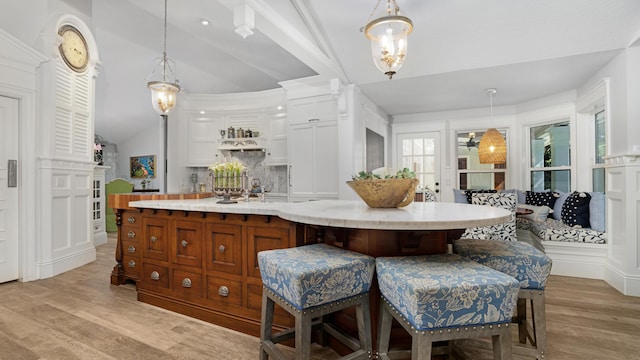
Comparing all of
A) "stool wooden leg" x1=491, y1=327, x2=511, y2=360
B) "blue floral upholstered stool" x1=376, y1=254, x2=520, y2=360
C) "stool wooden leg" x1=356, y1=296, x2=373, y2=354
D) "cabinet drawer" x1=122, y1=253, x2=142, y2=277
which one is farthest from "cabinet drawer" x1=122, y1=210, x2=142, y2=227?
"stool wooden leg" x1=491, y1=327, x2=511, y2=360

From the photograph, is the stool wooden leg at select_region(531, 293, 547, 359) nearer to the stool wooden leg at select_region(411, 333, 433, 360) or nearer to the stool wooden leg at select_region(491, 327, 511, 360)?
the stool wooden leg at select_region(491, 327, 511, 360)

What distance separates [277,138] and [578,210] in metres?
4.08

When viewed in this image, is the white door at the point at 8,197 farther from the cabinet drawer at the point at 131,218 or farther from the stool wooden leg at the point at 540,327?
the stool wooden leg at the point at 540,327

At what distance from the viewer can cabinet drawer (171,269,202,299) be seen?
A: 2367 mm

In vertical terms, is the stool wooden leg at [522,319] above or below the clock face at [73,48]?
below

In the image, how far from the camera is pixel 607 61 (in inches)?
125

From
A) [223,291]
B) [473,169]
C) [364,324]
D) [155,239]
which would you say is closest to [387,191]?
[364,324]

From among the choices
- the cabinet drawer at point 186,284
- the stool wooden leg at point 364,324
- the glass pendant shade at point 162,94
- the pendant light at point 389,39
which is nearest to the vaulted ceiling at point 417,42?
the pendant light at point 389,39

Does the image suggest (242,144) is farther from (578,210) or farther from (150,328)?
(578,210)

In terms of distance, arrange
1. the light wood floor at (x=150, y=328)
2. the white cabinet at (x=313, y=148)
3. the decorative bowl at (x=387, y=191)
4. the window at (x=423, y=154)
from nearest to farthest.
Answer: the decorative bowl at (x=387, y=191) < the light wood floor at (x=150, y=328) < the white cabinet at (x=313, y=148) < the window at (x=423, y=154)

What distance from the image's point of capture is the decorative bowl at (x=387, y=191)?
5.65 feet

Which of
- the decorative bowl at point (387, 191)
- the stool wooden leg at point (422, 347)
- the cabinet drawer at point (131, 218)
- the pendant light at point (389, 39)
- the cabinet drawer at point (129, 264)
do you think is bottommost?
the cabinet drawer at point (129, 264)

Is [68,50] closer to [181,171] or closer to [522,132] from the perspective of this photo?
[181,171]

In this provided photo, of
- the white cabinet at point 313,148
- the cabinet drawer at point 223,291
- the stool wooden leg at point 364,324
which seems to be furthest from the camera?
the white cabinet at point 313,148
